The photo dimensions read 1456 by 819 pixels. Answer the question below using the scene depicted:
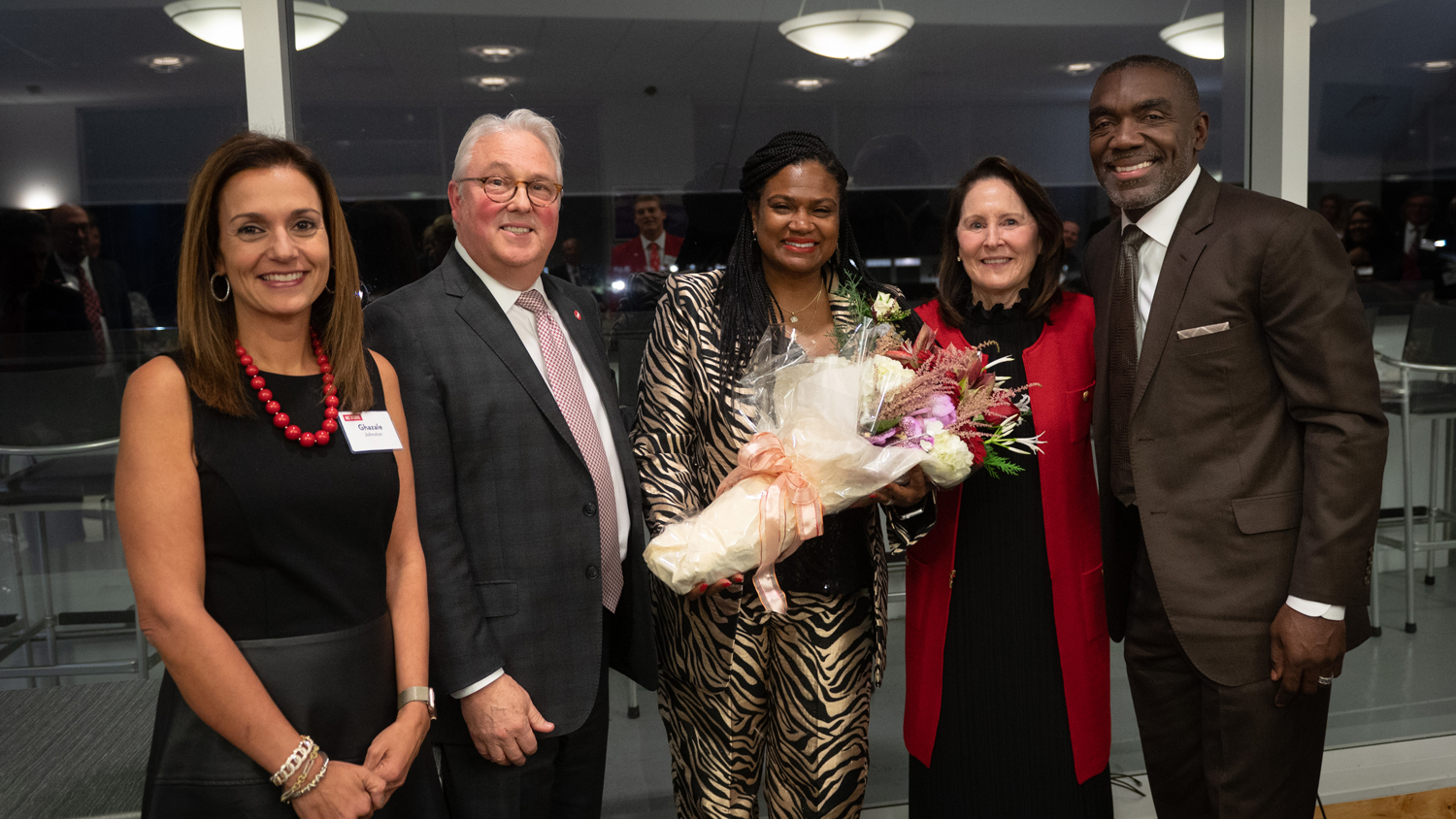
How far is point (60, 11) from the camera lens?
2857 mm

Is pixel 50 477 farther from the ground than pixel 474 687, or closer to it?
farther from the ground

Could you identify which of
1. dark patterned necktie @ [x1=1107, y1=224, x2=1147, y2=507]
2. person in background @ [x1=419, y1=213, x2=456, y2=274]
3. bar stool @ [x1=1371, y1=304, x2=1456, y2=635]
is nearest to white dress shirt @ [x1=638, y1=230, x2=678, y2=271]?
person in background @ [x1=419, y1=213, x2=456, y2=274]

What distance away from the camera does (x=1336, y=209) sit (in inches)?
139

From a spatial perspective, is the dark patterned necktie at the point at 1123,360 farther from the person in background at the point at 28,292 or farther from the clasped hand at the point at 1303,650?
the person in background at the point at 28,292

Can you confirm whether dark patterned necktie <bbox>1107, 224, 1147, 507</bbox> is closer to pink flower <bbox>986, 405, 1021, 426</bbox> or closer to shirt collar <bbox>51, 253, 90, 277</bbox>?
pink flower <bbox>986, 405, 1021, 426</bbox>

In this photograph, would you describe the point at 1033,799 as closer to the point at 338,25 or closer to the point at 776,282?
the point at 776,282

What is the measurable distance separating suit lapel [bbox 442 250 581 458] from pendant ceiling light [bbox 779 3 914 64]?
179cm

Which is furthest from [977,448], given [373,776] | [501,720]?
[373,776]

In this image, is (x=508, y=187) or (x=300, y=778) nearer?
(x=300, y=778)

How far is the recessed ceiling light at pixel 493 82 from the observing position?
10.2 feet

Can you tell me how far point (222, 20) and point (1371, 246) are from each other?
3952 millimetres

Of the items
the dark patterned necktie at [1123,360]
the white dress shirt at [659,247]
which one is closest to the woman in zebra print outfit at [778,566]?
the dark patterned necktie at [1123,360]

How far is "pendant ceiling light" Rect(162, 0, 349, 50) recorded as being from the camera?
284cm

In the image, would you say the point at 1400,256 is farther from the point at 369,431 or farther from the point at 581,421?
the point at 369,431
